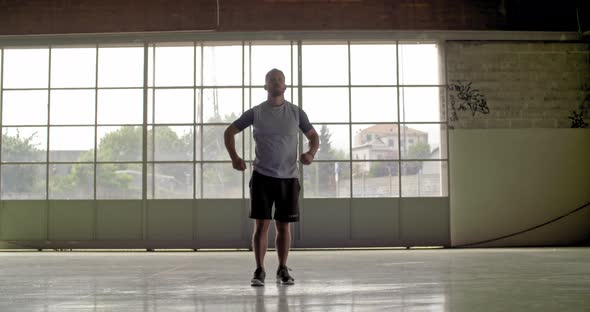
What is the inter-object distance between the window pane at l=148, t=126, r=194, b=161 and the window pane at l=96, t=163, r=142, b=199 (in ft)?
1.08

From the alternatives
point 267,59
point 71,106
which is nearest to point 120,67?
point 71,106

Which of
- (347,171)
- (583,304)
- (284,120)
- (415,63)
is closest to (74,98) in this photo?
(347,171)

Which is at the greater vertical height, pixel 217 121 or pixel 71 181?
pixel 217 121

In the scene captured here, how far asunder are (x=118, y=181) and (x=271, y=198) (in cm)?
575

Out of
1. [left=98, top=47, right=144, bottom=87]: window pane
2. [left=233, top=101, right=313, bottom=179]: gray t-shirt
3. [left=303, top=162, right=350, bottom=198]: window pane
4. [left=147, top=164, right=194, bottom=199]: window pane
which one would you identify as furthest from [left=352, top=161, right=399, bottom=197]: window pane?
[left=233, top=101, right=313, bottom=179]: gray t-shirt

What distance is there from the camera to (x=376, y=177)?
9258 millimetres

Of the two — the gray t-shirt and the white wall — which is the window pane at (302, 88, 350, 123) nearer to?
the white wall

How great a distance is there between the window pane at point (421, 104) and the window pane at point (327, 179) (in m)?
1.12

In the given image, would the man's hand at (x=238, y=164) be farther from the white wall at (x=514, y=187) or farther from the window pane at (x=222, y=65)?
the white wall at (x=514, y=187)

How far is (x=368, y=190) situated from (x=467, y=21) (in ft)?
8.82

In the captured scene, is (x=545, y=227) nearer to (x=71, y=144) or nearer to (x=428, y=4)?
(x=428, y=4)

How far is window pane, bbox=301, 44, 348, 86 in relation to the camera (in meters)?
9.31

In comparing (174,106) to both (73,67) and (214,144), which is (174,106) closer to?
(214,144)

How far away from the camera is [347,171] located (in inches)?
364
